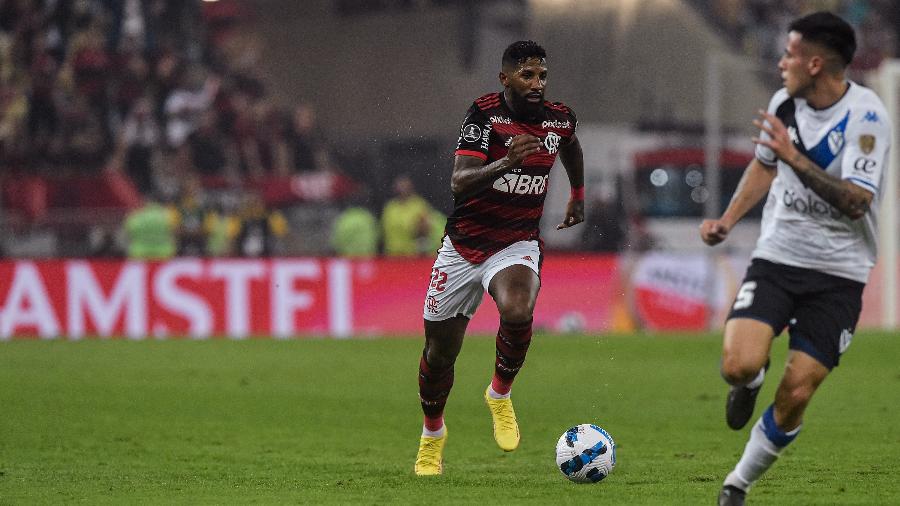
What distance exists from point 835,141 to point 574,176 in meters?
2.35

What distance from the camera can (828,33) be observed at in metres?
6.07

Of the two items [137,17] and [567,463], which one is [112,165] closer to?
[137,17]

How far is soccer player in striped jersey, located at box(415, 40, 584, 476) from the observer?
755 cm

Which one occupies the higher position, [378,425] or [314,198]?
[378,425]

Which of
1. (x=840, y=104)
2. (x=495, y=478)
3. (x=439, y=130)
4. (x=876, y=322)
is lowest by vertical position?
(x=876, y=322)

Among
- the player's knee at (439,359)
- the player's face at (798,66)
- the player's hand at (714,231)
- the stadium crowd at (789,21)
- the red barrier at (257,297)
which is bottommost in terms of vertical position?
the red barrier at (257,297)

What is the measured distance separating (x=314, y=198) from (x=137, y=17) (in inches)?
218

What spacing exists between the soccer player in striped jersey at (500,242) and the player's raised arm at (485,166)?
61mm

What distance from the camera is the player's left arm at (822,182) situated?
5797 millimetres

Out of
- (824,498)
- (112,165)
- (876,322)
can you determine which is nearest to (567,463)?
(824,498)

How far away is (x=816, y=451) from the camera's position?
866 centimetres

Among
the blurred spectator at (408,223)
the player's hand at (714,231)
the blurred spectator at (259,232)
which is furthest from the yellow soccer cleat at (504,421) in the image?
the blurred spectator at (408,223)

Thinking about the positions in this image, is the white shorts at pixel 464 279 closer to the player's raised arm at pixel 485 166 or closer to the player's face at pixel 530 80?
the player's raised arm at pixel 485 166

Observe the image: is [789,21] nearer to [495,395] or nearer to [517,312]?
[495,395]
